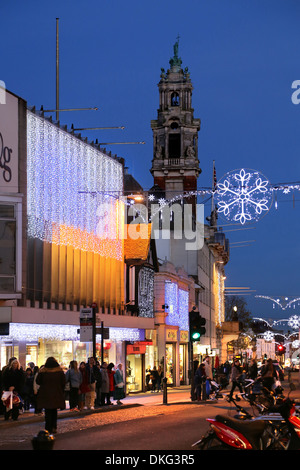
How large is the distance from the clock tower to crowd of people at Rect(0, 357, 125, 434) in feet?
205

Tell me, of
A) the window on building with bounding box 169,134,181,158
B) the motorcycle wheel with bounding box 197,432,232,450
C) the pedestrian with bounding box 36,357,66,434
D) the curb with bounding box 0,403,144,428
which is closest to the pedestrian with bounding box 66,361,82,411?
the curb with bounding box 0,403,144,428

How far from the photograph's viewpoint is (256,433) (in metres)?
12.9

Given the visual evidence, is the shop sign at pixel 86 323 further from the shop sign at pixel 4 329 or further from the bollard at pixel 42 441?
the bollard at pixel 42 441

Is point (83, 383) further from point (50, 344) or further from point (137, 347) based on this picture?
point (137, 347)

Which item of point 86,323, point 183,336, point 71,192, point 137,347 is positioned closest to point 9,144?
point 71,192

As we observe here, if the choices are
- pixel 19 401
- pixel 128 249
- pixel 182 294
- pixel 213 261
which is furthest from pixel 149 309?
pixel 213 261

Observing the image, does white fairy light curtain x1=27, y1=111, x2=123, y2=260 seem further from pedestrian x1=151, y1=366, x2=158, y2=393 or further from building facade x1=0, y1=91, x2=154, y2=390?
pedestrian x1=151, y1=366, x2=158, y2=393

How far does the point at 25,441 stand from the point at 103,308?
2421cm

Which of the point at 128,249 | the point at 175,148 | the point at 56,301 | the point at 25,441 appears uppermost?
the point at 175,148

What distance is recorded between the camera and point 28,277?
34312 millimetres

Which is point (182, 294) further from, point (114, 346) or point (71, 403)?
point (71, 403)

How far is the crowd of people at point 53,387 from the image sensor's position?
1770 cm

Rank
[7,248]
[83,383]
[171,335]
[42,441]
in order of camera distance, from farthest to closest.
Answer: [171,335]
[7,248]
[83,383]
[42,441]

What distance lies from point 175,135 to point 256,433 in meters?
87.0
